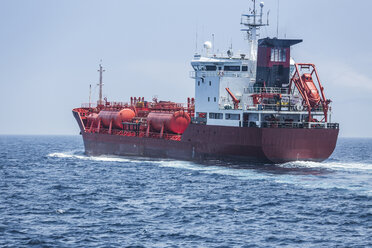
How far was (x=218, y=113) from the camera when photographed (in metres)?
54.9

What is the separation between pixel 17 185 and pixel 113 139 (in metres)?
26.8

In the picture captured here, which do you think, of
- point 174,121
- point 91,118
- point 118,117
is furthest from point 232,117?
point 91,118

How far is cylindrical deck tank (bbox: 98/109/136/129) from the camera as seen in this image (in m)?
70.9

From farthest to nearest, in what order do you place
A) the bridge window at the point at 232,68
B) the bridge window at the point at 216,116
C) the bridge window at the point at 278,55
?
the bridge window at the point at 232,68 < the bridge window at the point at 216,116 < the bridge window at the point at 278,55

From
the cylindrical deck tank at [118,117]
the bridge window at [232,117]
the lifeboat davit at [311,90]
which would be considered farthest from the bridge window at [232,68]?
the cylindrical deck tank at [118,117]

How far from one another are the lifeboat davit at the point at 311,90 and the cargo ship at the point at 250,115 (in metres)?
0.09

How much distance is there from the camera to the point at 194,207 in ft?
108

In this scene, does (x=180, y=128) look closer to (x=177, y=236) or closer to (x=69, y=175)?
(x=69, y=175)

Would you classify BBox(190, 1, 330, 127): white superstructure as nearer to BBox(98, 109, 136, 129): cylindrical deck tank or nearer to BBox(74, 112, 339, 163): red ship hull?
BBox(74, 112, 339, 163): red ship hull

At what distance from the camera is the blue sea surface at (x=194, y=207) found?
26062mm

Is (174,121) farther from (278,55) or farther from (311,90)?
(311,90)

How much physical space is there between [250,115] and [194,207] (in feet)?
67.7

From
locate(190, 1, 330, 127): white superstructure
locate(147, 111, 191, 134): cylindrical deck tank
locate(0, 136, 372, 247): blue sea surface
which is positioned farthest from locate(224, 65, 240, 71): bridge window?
locate(0, 136, 372, 247): blue sea surface

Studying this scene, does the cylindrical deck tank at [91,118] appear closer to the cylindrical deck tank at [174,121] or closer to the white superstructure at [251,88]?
the cylindrical deck tank at [174,121]
